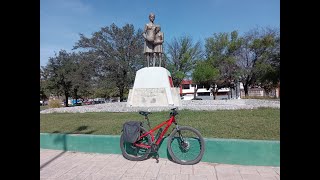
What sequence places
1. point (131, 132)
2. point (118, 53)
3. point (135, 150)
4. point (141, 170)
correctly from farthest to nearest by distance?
1. point (118, 53)
2. point (135, 150)
3. point (131, 132)
4. point (141, 170)

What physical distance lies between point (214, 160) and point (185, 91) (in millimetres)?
70452

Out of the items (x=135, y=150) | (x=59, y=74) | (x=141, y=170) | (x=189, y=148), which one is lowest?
(x=141, y=170)

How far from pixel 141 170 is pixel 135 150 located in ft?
2.93

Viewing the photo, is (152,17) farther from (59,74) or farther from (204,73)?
(204,73)

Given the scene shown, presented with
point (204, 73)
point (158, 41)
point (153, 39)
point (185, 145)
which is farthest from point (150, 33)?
point (204, 73)

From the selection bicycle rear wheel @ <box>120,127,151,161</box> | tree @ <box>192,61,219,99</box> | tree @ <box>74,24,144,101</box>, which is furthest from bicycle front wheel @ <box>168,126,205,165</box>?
tree @ <box>192,61,219,99</box>

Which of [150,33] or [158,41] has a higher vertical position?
[150,33]

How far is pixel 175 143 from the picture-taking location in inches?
223
